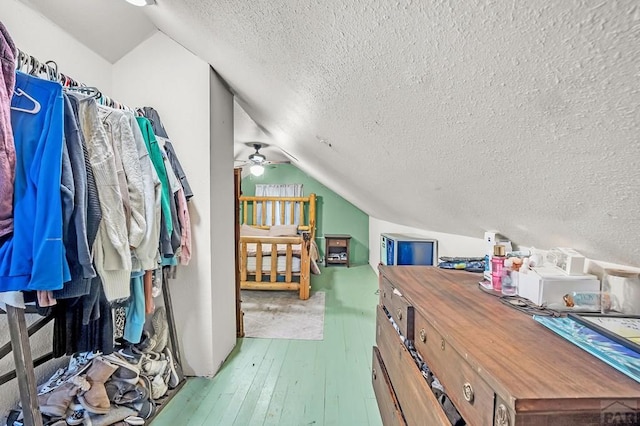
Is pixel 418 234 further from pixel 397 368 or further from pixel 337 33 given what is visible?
pixel 337 33

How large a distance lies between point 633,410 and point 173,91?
2.35m

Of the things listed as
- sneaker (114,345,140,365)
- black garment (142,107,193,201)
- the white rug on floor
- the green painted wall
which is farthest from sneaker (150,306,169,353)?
the green painted wall

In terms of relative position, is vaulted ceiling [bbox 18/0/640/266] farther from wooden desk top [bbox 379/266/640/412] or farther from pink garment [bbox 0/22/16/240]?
pink garment [bbox 0/22/16/240]

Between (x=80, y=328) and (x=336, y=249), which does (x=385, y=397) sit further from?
(x=336, y=249)

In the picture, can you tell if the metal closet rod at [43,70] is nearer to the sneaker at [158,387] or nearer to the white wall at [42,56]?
the white wall at [42,56]

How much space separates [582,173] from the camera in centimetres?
65

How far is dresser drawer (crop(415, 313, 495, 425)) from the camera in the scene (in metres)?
0.59

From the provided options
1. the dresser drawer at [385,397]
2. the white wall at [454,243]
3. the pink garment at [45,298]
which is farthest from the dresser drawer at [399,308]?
the pink garment at [45,298]

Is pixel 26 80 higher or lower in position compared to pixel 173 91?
lower

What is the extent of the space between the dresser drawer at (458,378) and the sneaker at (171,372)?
5.34 ft

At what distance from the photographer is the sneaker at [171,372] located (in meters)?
1.84

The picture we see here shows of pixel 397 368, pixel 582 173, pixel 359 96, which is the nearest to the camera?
pixel 582 173

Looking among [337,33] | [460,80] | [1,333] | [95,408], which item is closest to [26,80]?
[337,33]

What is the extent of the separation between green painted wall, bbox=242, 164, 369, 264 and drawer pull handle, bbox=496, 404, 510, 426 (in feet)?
17.9
